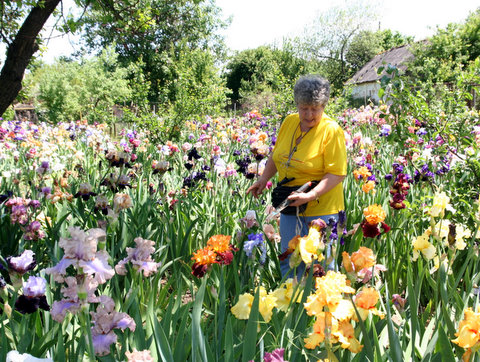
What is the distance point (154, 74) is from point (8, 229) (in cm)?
2889

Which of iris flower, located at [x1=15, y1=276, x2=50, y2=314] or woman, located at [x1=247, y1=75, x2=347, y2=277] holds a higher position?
woman, located at [x1=247, y1=75, x2=347, y2=277]

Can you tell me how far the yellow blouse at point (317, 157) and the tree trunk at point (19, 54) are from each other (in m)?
2.38

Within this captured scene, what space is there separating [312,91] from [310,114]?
142 millimetres

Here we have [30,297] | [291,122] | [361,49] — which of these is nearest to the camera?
[30,297]

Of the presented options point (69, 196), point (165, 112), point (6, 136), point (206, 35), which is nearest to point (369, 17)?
point (206, 35)

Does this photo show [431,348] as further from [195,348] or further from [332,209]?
[332,209]

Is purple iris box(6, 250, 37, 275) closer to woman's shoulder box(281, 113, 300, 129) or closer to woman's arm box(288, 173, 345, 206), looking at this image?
woman's arm box(288, 173, 345, 206)

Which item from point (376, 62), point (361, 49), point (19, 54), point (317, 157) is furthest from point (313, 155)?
point (361, 49)

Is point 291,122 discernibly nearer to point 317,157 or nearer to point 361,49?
point 317,157

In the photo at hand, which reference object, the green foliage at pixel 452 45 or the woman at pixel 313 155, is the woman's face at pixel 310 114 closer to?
the woman at pixel 313 155

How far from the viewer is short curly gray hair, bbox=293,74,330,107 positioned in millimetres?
2137

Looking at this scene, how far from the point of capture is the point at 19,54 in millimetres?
3324

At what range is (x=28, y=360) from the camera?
86cm

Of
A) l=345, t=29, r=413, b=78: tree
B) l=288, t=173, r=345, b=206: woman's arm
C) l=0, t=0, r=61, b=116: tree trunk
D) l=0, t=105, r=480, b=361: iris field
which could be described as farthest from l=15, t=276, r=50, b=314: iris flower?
l=345, t=29, r=413, b=78: tree
